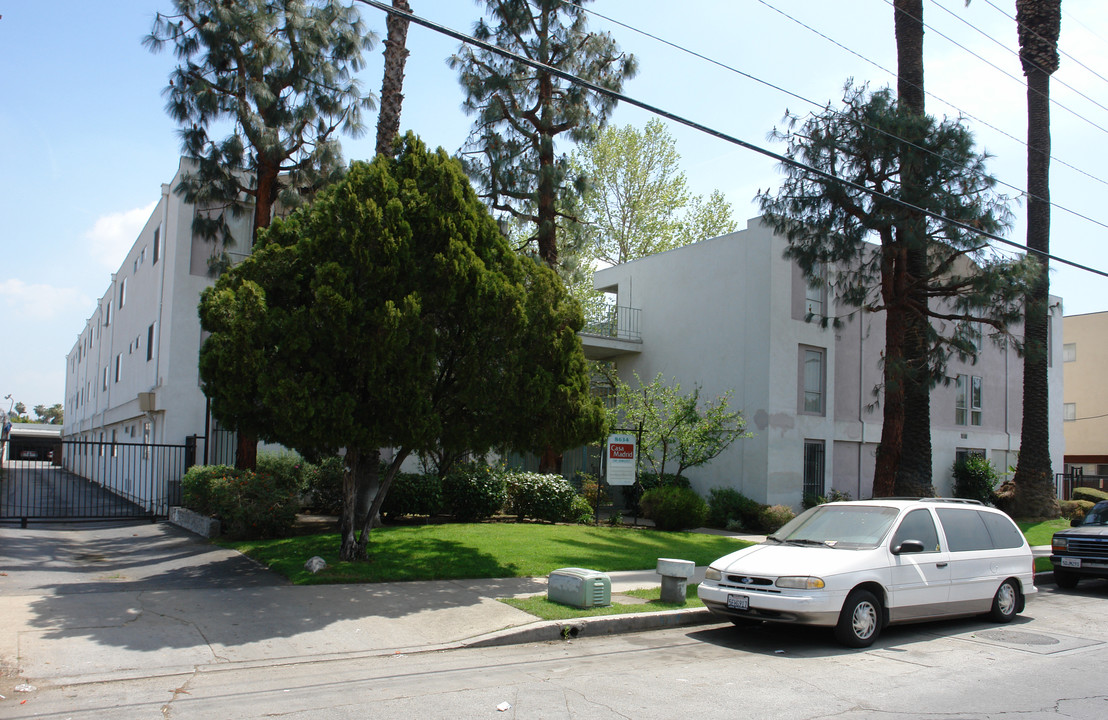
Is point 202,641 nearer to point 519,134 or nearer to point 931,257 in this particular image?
point 519,134

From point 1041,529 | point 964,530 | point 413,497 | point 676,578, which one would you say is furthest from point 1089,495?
point 676,578

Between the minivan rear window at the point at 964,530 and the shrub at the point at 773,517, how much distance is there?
11.0 m

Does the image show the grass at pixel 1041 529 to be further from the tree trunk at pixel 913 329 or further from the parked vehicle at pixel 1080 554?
the parked vehicle at pixel 1080 554

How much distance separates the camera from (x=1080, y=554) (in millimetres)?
13539

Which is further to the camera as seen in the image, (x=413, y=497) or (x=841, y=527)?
(x=413, y=497)

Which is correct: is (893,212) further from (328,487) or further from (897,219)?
(328,487)

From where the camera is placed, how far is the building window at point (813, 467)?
23828mm

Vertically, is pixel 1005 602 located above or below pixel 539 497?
below

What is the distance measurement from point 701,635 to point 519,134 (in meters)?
15.5

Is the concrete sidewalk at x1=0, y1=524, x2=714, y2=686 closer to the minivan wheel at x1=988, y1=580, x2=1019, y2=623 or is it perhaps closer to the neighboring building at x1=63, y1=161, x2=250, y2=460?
the minivan wheel at x1=988, y1=580, x2=1019, y2=623

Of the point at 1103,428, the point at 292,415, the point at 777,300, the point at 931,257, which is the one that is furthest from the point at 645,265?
the point at 1103,428

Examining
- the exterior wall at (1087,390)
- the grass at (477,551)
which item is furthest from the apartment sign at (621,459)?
the exterior wall at (1087,390)

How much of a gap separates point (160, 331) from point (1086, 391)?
157 ft

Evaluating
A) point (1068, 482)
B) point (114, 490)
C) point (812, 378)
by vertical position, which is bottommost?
point (114, 490)
